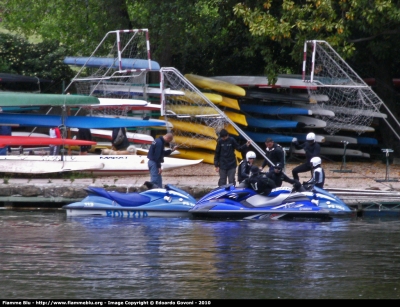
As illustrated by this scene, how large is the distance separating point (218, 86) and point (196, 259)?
1325 cm

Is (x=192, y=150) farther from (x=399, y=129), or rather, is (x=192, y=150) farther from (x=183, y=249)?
(x=183, y=249)

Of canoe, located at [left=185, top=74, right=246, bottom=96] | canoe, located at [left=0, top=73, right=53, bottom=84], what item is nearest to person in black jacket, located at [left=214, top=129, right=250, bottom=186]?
canoe, located at [left=185, top=74, right=246, bottom=96]

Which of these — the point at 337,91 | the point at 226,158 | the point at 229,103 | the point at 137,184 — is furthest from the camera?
the point at 337,91

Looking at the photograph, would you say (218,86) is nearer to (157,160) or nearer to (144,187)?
(144,187)

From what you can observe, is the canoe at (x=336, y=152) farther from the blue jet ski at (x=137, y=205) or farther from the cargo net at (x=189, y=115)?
the blue jet ski at (x=137, y=205)

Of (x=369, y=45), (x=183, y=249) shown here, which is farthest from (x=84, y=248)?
(x=369, y=45)

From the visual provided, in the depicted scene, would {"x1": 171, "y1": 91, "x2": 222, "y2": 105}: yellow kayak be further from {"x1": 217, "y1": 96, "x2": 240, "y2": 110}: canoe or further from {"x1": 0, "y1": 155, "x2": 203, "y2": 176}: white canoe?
{"x1": 0, "y1": 155, "x2": 203, "y2": 176}: white canoe

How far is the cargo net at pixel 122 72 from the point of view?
81.0ft

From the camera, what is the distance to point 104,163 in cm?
2205

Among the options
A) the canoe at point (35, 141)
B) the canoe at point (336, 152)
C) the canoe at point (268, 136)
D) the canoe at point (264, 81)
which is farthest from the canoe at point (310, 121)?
the canoe at point (35, 141)

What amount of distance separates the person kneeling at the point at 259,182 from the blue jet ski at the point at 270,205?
10 centimetres

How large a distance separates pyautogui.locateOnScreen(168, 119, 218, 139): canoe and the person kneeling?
7202mm

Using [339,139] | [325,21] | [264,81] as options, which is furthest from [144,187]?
[339,139]

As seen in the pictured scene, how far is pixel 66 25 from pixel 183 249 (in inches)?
686
